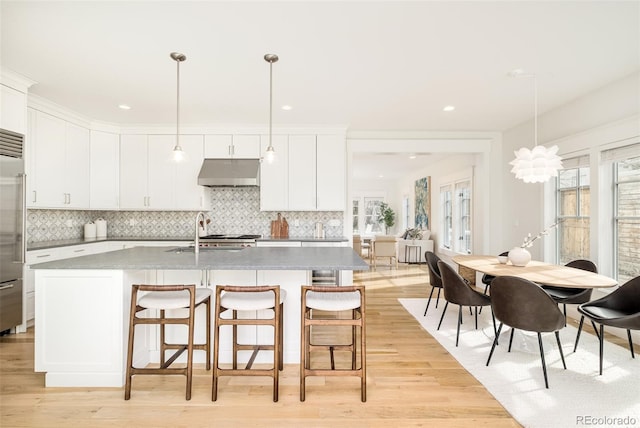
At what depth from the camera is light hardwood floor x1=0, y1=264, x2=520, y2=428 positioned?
202 centimetres

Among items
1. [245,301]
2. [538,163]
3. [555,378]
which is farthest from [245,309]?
[538,163]

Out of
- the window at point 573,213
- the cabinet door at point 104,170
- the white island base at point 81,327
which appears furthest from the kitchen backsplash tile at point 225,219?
the window at point 573,213

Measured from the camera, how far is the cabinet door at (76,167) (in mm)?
4372

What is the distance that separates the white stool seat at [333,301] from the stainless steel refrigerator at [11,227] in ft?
10.1

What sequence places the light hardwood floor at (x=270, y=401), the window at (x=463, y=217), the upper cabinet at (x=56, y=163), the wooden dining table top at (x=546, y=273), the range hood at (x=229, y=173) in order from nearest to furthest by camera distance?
the light hardwood floor at (x=270, y=401) → the wooden dining table top at (x=546, y=273) → the upper cabinet at (x=56, y=163) → the range hood at (x=229, y=173) → the window at (x=463, y=217)

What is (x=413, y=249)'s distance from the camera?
8719 millimetres

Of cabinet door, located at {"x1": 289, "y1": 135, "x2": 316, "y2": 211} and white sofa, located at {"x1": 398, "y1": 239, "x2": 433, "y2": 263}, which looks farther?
white sofa, located at {"x1": 398, "y1": 239, "x2": 433, "y2": 263}

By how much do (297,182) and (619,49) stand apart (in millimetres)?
3797

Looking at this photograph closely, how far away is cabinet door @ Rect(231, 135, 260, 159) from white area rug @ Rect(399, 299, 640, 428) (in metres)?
3.45

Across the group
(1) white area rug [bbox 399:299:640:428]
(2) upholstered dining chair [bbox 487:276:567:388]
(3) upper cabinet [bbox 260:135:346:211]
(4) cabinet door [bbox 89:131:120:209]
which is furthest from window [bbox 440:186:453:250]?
(4) cabinet door [bbox 89:131:120:209]

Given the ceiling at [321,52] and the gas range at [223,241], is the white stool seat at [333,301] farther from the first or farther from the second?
the gas range at [223,241]

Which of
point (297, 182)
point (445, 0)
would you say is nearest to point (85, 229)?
point (297, 182)

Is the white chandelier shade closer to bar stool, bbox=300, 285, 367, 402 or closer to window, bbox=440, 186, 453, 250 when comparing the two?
bar stool, bbox=300, 285, 367, 402

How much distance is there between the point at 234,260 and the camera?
2.50 meters
